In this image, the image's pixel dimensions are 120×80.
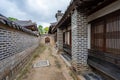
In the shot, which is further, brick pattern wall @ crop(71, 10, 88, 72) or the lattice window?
brick pattern wall @ crop(71, 10, 88, 72)

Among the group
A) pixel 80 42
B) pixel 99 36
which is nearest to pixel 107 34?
pixel 99 36

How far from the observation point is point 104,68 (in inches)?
161

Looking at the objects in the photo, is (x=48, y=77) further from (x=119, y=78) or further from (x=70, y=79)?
(x=119, y=78)

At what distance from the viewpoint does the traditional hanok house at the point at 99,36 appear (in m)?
4.00

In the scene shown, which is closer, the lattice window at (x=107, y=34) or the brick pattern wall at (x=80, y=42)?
the lattice window at (x=107, y=34)

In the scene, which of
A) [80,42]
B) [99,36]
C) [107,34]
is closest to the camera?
[107,34]

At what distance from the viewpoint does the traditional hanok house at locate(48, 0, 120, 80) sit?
400 cm

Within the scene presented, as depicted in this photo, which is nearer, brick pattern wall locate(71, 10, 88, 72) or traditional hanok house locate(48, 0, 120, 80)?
traditional hanok house locate(48, 0, 120, 80)

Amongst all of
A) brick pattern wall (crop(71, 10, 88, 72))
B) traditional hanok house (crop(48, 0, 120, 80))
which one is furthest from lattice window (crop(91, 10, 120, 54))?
brick pattern wall (crop(71, 10, 88, 72))

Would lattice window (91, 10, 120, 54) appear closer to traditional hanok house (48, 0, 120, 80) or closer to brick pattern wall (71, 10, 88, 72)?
traditional hanok house (48, 0, 120, 80)

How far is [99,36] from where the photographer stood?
5160 millimetres

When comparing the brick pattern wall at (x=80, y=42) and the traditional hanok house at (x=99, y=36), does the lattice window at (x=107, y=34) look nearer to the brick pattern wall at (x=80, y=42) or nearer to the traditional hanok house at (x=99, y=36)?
the traditional hanok house at (x=99, y=36)

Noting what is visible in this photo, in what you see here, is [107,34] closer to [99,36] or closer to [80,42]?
[99,36]

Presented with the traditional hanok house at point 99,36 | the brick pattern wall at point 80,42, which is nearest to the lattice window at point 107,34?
the traditional hanok house at point 99,36
